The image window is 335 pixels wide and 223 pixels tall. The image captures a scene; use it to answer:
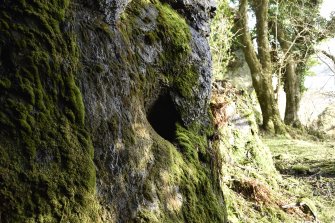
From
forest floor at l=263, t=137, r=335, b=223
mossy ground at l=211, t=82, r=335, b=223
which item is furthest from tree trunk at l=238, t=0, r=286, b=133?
mossy ground at l=211, t=82, r=335, b=223

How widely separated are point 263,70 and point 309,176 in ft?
21.7

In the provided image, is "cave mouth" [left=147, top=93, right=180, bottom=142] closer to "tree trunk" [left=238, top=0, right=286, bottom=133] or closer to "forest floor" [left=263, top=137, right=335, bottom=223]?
"forest floor" [left=263, top=137, right=335, bottom=223]

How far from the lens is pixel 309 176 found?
7.50 metres

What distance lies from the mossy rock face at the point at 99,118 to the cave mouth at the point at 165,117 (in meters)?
0.03

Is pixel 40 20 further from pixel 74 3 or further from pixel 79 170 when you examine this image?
pixel 79 170

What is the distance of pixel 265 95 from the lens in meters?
13.4

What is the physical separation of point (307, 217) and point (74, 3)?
13.5 feet

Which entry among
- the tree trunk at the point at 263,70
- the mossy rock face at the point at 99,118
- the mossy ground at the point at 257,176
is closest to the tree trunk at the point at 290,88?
the tree trunk at the point at 263,70

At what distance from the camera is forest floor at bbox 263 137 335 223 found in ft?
18.7

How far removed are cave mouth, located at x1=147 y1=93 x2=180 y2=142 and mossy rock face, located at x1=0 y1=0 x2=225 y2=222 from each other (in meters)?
0.03

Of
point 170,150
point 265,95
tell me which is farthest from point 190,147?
point 265,95

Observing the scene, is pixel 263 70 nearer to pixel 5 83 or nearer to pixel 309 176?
pixel 309 176

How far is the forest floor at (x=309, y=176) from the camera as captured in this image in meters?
5.70

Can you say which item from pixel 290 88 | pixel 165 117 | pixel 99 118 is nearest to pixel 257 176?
pixel 165 117
